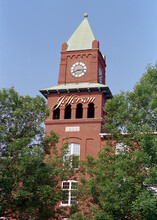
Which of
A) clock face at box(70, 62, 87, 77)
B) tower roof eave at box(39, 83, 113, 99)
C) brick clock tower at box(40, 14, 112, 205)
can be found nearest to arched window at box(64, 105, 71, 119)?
brick clock tower at box(40, 14, 112, 205)

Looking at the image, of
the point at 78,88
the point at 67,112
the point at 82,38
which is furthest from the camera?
the point at 82,38

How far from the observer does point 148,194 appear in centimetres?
2125

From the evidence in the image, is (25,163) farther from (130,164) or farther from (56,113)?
(56,113)

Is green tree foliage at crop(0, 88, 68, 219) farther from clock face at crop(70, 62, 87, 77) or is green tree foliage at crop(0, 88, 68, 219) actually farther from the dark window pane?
clock face at crop(70, 62, 87, 77)

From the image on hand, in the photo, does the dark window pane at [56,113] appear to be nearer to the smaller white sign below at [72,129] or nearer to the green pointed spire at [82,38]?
the smaller white sign below at [72,129]

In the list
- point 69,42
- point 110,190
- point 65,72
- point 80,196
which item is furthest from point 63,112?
point 110,190

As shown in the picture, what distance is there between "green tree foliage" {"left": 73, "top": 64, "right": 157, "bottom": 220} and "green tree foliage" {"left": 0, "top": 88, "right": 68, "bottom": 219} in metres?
2.84

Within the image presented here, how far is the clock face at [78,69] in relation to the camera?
1557 inches

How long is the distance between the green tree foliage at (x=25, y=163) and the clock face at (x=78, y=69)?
13.5 m

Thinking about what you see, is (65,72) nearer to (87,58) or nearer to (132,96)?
(87,58)

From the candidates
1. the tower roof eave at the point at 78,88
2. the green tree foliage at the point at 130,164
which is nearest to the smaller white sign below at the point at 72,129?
the tower roof eave at the point at 78,88

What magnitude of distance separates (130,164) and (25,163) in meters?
7.43

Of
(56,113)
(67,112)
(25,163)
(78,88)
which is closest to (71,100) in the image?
(78,88)

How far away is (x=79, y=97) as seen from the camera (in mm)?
37906
